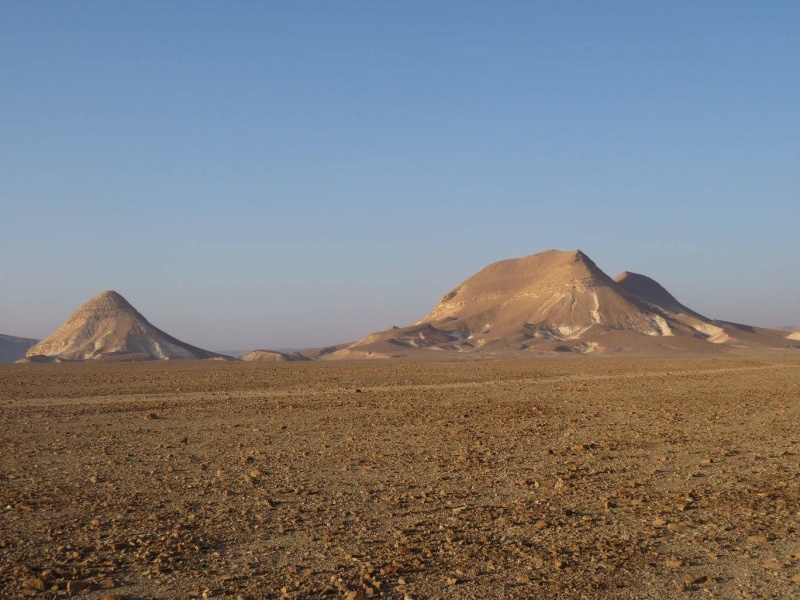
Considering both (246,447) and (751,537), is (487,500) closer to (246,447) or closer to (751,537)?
(751,537)

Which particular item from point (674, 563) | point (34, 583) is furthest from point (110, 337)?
point (674, 563)

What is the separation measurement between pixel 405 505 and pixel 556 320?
120 meters

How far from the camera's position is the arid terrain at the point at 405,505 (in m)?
7.24

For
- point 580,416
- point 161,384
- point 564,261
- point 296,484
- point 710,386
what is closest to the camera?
point 296,484

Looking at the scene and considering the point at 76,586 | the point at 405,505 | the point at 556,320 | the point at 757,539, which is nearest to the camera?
the point at 76,586

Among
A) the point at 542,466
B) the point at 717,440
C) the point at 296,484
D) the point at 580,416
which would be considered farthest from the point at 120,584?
the point at 580,416

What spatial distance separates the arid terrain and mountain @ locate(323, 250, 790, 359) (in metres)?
81.0

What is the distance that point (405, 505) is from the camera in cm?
1013

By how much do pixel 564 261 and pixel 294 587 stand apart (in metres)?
143

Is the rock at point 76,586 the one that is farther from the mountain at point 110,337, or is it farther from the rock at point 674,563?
the mountain at point 110,337

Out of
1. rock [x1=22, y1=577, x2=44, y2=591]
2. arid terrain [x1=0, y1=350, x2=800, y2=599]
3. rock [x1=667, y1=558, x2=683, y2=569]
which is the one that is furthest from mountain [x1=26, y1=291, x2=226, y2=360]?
rock [x1=667, y1=558, x2=683, y2=569]

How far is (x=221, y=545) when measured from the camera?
835 centimetres

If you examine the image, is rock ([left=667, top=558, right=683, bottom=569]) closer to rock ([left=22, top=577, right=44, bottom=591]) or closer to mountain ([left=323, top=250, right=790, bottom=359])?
rock ([left=22, top=577, right=44, bottom=591])

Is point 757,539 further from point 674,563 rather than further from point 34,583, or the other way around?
point 34,583
